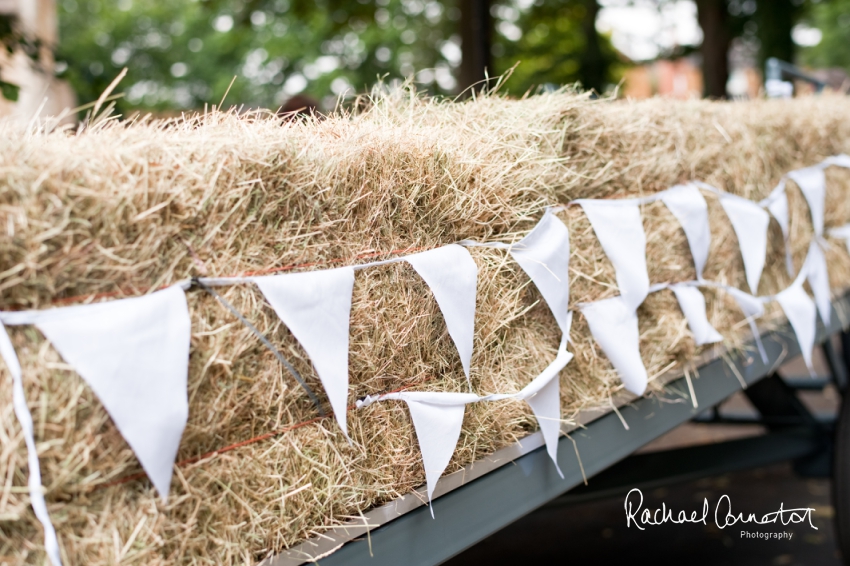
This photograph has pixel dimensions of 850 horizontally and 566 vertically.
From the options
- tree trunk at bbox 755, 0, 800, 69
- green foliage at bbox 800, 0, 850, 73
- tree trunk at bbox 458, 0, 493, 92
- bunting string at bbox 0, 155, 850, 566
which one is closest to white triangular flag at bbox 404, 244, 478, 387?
bunting string at bbox 0, 155, 850, 566

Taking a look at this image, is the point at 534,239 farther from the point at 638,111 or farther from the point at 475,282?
the point at 638,111

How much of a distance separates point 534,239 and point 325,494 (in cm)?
84

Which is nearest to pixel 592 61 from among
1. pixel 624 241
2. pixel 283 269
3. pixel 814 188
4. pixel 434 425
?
pixel 814 188

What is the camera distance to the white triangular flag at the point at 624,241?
2.10 m

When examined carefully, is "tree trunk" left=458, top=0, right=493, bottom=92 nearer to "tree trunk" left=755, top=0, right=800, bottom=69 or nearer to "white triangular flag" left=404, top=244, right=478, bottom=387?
"tree trunk" left=755, top=0, right=800, bottom=69

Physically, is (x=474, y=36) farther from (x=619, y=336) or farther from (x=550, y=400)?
(x=550, y=400)

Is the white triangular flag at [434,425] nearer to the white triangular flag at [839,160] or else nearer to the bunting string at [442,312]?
the bunting string at [442,312]

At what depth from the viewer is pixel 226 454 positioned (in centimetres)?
130

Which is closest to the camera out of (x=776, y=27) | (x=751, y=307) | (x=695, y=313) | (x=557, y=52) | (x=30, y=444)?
(x=30, y=444)

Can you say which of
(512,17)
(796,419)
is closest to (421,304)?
(796,419)

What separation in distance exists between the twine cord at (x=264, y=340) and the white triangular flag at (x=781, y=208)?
7.08 ft

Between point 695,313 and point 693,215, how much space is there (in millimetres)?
320

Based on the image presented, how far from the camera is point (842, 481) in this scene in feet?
10.9

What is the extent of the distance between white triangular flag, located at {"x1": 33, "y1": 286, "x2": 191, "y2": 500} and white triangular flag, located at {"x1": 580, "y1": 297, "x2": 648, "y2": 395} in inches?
48.0
